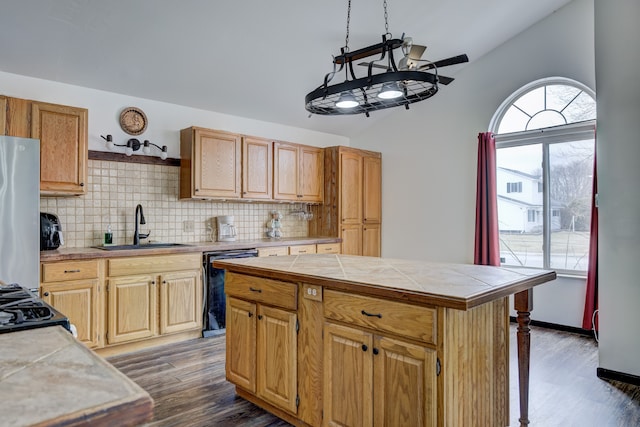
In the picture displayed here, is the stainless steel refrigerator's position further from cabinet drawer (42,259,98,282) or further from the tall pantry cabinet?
the tall pantry cabinet

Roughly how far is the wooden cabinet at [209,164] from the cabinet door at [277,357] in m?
2.19

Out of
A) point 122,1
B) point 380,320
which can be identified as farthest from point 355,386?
point 122,1

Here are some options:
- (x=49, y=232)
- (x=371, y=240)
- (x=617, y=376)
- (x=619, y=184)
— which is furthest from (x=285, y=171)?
(x=617, y=376)

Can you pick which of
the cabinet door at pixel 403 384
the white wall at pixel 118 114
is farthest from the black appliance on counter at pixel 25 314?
the white wall at pixel 118 114

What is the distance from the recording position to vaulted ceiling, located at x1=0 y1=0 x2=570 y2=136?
10.2 ft

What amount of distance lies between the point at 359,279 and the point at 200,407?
55.5 inches

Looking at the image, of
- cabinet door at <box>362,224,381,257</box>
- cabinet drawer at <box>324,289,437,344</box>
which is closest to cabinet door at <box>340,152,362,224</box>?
cabinet door at <box>362,224,381,257</box>

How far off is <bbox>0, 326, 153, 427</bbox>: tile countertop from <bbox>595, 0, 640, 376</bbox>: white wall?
337 centimetres

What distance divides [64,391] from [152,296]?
3.11m

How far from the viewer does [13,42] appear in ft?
10.2

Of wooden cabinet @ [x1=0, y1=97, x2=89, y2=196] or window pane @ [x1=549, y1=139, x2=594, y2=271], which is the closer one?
wooden cabinet @ [x1=0, y1=97, x2=89, y2=196]

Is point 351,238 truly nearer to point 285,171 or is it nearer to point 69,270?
point 285,171

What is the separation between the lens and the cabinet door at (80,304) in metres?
3.18

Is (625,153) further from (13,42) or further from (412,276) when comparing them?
(13,42)
